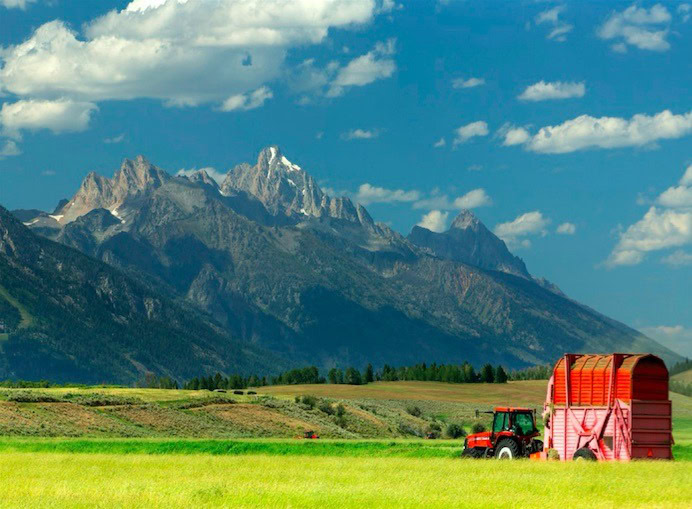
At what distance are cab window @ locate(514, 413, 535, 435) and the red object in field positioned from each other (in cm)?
118

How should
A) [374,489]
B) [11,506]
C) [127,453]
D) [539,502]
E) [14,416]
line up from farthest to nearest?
[14,416] < [127,453] < [374,489] < [539,502] < [11,506]

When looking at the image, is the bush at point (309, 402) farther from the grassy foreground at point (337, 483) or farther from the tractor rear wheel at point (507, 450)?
the grassy foreground at point (337, 483)

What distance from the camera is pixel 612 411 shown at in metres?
52.7

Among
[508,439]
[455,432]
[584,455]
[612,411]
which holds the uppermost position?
[612,411]

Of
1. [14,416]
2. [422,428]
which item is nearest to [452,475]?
[14,416]

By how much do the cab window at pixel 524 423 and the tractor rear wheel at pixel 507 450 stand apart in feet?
3.88

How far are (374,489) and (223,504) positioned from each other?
7283 millimetres

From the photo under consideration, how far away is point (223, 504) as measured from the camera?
108ft

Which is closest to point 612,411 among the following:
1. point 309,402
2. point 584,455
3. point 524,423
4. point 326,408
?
point 584,455

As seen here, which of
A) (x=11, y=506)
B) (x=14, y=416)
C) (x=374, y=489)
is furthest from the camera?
(x=14, y=416)

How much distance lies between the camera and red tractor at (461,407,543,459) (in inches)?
2169

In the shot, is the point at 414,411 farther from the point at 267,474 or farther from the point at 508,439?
→ the point at 267,474

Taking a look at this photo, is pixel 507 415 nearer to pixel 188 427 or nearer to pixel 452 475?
pixel 452 475

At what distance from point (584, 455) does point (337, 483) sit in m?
16.5
